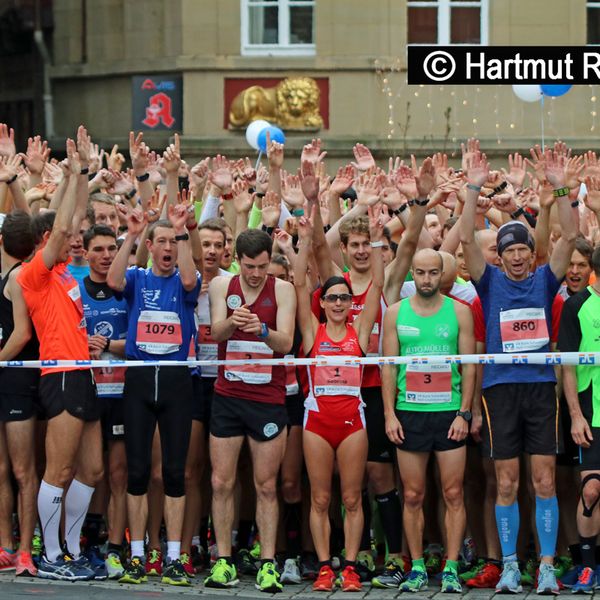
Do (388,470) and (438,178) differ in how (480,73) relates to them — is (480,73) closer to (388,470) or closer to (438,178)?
(438,178)

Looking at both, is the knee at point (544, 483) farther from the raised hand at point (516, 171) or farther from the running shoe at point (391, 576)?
the raised hand at point (516, 171)

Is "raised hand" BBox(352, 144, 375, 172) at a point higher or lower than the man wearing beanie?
higher

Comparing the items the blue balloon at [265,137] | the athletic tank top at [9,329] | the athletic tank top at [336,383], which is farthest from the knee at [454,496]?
the blue balloon at [265,137]

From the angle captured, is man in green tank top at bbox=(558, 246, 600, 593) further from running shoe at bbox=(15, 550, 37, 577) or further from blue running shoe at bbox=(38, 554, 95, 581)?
running shoe at bbox=(15, 550, 37, 577)

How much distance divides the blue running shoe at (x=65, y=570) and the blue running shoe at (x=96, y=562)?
0.22ft

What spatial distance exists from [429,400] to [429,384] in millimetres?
107

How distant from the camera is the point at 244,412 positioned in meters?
12.2

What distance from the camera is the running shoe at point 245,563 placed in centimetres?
1249

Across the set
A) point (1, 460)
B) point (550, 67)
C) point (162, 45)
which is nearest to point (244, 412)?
point (1, 460)

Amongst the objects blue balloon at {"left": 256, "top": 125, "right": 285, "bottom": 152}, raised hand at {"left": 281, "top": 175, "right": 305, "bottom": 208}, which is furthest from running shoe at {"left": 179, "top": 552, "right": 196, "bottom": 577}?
blue balloon at {"left": 256, "top": 125, "right": 285, "bottom": 152}

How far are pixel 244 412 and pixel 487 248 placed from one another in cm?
226

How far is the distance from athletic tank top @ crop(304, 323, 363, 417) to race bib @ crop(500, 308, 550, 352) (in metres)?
1.02

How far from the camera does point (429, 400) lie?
12.1 metres

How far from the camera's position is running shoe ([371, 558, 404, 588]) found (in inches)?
476
